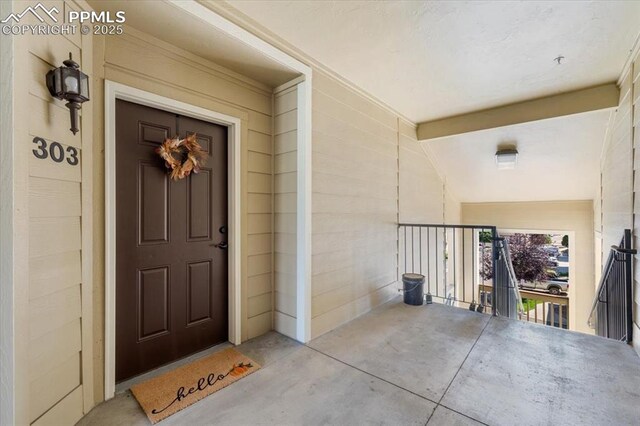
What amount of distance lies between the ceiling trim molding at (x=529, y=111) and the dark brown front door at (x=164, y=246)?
324cm

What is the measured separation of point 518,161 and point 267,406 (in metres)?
4.99

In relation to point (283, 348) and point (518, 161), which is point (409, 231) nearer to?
point (518, 161)

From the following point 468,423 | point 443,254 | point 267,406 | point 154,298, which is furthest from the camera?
point 443,254

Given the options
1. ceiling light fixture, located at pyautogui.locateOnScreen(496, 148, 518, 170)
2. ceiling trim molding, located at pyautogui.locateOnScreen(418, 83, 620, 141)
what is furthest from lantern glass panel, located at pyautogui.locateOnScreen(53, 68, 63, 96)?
ceiling light fixture, located at pyautogui.locateOnScreen(496, 148, 518, 170)

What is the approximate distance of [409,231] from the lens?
14.4ft

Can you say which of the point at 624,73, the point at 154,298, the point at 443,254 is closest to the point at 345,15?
the point at 154,298

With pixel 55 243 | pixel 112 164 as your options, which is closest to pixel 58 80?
pixel 112 164

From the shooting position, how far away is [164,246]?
211 cm

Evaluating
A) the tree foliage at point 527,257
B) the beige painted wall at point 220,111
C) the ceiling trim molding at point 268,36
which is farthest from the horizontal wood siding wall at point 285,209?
the tree foliage at point 527,257

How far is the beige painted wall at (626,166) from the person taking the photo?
2.24 metres

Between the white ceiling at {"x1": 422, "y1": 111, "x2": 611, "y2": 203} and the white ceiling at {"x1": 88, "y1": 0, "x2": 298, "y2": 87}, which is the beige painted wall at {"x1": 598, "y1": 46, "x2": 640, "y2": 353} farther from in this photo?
the white ceiling at {"x1": 88, "y1": 0, "x2": 298, "y2": 87}

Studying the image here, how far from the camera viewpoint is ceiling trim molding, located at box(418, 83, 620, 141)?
2.98 metres

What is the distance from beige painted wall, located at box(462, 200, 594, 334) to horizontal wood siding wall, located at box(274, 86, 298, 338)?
5592 millimetres

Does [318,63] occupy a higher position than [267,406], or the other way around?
[318,63]
